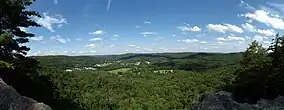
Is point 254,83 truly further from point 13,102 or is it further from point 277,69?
point 13,102

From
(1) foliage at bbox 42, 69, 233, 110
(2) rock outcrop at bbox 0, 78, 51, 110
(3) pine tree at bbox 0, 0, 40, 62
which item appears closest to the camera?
(2) rock outcrop at bbox 0, 78, 51, 110

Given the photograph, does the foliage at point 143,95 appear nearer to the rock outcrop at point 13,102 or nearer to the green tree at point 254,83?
the green tree at point 254,83

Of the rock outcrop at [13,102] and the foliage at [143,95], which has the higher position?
the rock outcrop at [13,102]

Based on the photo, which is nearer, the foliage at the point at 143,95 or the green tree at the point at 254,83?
the green tree at the point at 254,83

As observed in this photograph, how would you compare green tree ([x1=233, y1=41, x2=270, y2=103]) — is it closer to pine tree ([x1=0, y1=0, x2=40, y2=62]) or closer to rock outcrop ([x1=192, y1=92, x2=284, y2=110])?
rock outcrop ([x1=192, y1=92, x2=284, y2=110])

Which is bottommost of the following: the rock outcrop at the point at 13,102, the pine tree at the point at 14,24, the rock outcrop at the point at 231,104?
the rock outcrop at the point at 231,104

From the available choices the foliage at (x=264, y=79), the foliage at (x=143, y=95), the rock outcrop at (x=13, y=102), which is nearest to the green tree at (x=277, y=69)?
the foliage at (x=264, y=79)

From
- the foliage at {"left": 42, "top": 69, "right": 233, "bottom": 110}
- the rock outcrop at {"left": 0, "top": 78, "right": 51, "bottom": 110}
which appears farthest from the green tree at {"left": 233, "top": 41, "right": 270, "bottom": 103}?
the foliage at {"left": 42, "top": 69, "right": 233, "bottom": 110}

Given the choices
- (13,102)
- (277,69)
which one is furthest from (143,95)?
(13,102)

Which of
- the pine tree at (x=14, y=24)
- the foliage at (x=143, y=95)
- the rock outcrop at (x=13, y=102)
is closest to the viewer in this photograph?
the rock outcrop at (x=13, y=102)

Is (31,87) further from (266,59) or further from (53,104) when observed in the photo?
(266,59)

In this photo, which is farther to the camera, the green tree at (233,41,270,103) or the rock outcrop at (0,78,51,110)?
the green tree at (233,41,270,103)

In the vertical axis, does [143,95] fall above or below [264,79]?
below
